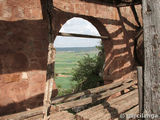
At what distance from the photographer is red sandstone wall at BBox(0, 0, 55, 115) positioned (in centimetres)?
309

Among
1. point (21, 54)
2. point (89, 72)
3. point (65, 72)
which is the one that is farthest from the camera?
point (89, 72)

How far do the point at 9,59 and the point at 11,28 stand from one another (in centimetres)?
63

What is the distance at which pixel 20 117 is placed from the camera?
254 centimetres

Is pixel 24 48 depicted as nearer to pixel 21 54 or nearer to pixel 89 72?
pixel 21 54

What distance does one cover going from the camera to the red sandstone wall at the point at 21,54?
10.1 feet

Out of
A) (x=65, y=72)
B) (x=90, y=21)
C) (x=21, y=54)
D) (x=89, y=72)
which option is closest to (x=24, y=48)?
(x=21, y=54)

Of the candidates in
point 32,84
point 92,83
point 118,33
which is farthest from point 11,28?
point 92,83

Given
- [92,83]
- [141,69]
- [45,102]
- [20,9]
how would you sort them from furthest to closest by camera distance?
[92,83], [20,9], [45,102], [141,69]

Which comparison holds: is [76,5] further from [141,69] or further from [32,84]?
[141,69]

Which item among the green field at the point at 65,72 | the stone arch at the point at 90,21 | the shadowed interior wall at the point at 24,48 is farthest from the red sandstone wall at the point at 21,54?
the green field at the point at 65,72

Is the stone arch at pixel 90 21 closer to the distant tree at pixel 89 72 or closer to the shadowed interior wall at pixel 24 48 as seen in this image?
the shadowed interior wall at pixel 24 48

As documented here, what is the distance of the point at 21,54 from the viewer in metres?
3.29

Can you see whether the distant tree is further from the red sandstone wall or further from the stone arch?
the red sandstone wall

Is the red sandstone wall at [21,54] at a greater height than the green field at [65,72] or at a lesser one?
greater
